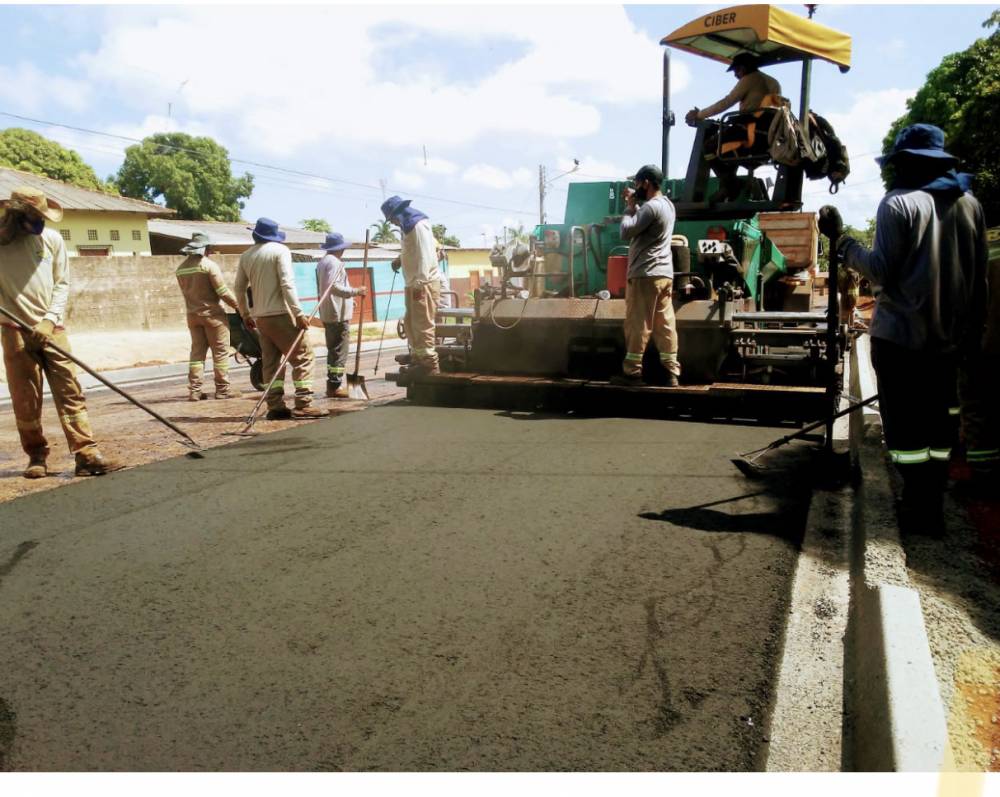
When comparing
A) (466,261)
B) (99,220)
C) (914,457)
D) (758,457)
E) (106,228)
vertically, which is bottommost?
(758,457)

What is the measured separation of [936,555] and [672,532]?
1.18 m

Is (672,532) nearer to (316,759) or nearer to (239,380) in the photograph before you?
(316,759)

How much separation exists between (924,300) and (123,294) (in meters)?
20.2

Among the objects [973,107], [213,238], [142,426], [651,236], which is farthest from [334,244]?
[213,238]

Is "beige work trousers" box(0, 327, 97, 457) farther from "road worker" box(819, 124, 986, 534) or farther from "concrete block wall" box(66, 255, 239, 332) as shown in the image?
"concrete block wall" box(66, 255, 239, 332)

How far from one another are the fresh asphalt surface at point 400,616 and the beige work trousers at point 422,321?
2.59 meters

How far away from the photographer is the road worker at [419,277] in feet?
25.1

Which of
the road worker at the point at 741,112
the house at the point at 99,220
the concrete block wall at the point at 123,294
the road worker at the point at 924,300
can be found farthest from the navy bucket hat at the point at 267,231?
the house at the point at 99,220

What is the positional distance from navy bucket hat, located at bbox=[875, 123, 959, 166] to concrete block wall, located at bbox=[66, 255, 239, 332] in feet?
63.2

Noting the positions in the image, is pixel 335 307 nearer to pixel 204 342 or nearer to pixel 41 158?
pixel 204 342

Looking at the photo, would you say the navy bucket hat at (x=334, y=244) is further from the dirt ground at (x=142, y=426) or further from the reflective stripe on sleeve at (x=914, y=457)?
the reflective stripe on sleeve at (x=914, y=457)

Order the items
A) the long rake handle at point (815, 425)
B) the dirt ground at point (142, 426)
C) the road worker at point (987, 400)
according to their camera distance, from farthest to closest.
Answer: the dirt ground at point (142, 426) → the long rake handle at point (815, 425) → the road worker at point (987, 400)

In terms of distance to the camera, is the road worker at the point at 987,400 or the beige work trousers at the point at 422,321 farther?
the beige work trousers at the point at 422,321

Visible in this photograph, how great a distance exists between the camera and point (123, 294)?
20.1 m
